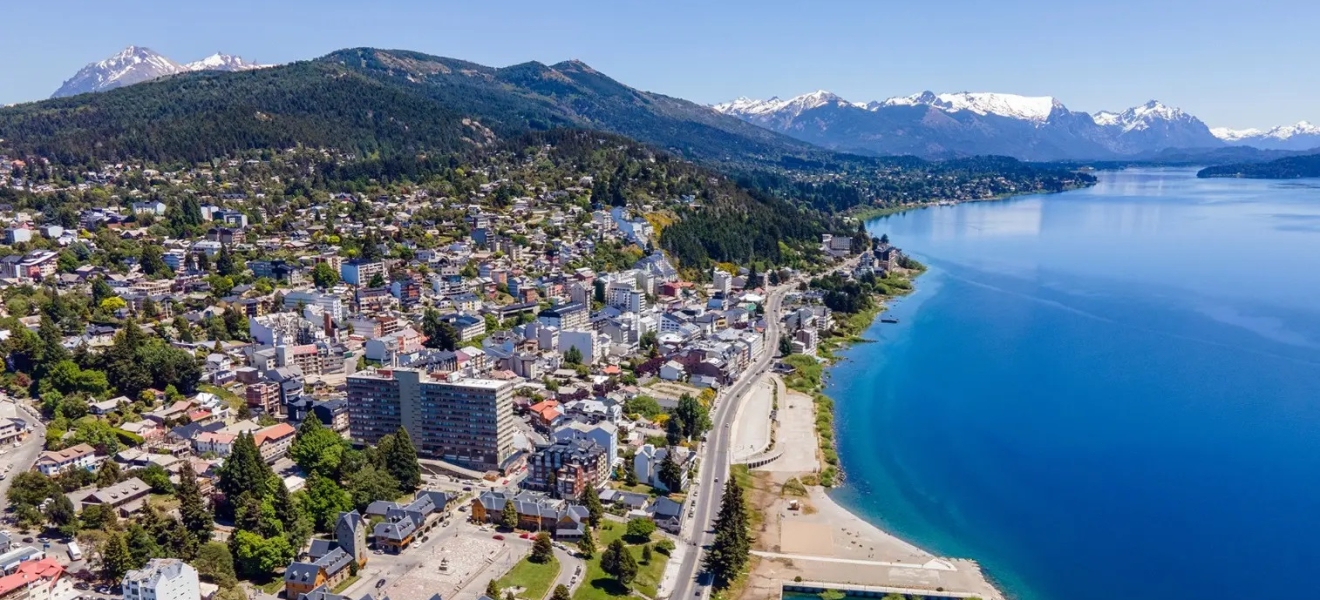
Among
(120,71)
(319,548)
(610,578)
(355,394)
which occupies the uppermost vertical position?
(120,71)

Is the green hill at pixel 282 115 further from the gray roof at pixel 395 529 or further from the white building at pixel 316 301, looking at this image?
the gray roof at pixel 395 529

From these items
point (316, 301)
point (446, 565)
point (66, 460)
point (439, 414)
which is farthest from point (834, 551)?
point (316, 301)

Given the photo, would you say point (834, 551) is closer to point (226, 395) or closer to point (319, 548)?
point (319, 548)

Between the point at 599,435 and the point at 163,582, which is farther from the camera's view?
the point at 599,435

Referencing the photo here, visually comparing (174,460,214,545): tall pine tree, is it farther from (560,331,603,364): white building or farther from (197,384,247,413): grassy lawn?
(560,331,603,364): white building

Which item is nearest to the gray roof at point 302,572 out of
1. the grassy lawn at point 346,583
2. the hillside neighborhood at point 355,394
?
the hillside neighborhood at point 355,394

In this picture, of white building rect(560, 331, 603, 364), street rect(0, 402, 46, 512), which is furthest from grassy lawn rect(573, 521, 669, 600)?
white building rect(560, 331, 603, 364)

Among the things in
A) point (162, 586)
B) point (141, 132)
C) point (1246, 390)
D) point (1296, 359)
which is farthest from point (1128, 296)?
point (141, 132)

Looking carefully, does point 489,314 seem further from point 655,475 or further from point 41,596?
point 41,596
